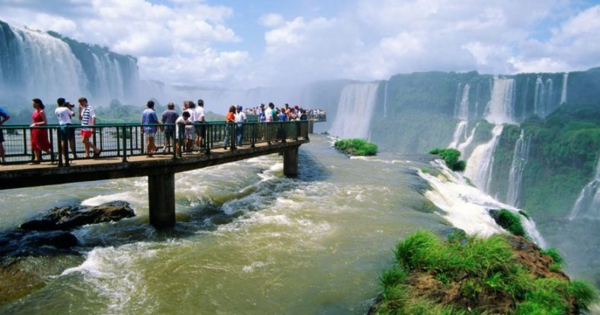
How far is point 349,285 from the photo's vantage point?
809cm

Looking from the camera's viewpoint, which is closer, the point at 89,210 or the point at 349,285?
the point at 349,285

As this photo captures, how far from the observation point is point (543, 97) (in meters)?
68.5

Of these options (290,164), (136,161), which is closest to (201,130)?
(136,161)

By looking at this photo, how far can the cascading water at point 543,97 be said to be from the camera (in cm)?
6794

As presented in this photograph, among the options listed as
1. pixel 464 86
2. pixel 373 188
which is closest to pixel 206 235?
pixel 373 188

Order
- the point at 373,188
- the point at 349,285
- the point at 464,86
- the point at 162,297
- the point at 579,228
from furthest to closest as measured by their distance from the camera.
Result: 1. the point at 464,86
2. the point at 579,228
3. the point at 373,188
4. the point at 349,285
5. the point at 162,297

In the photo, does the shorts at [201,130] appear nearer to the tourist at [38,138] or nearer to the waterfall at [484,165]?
the tourist at [38,138]

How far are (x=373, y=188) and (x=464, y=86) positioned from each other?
72977mm

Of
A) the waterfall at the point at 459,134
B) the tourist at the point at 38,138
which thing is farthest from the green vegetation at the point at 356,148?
the waterfall at the point at 459,134

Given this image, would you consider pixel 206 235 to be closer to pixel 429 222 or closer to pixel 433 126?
pixel 429 222

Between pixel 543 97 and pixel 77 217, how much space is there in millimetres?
75939

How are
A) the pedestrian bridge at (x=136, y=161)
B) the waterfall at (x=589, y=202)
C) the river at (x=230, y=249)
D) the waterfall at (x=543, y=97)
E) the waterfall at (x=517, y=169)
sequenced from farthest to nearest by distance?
1. the waterfall at (x=543, y=97)
2. the waterfall at (x=517, y=169)
3. the waterfall at (x=589, y=202)
4. the pedestrian bridge at (x=136, y=161)
5. the river at (x=230, y=249)

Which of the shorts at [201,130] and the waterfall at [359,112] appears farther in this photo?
the waterfall at [359,112]

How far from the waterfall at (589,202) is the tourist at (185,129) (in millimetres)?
44673
